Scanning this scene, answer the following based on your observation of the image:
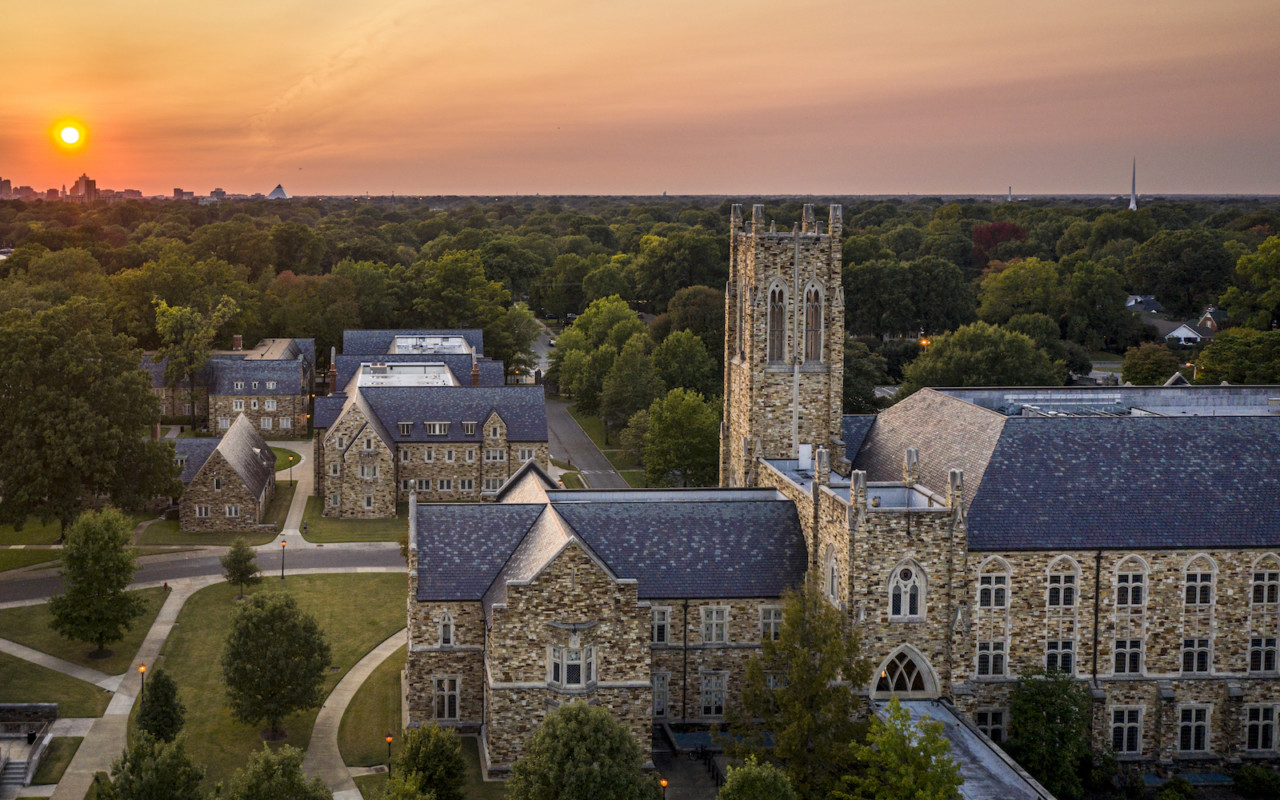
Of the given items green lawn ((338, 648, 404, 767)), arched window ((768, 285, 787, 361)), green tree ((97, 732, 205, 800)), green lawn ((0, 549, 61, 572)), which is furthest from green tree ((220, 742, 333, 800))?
green lawn ((0, 549, 61, 572))

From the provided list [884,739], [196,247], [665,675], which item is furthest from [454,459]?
[196,247]

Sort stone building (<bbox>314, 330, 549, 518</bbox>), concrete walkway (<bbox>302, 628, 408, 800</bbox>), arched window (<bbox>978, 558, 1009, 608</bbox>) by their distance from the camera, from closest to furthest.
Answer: concrete walkway (<bbox>302, 628, 408, 800</bbox>), arched window (<bbox>978, 558, 1009, 608</bbox>), stone building (<bbox>314, 330, 549, 518</bbox>)

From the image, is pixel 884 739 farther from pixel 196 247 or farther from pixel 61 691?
pixel 196 247

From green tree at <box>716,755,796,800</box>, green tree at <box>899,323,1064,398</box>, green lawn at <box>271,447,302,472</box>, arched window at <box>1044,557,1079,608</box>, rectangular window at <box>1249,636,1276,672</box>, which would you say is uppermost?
green tree at <box>899,323,1064,398</box>

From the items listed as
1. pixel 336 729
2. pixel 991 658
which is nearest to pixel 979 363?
pixel 991 658

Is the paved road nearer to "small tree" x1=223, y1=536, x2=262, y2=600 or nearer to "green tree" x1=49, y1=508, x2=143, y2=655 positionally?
"small tree" x1=223, y1=536, x2=262, y2=600
